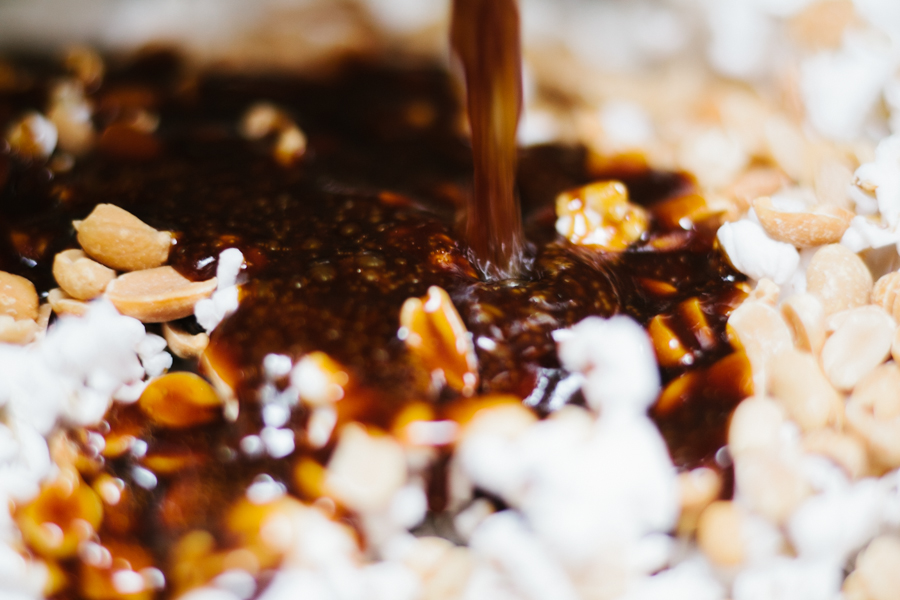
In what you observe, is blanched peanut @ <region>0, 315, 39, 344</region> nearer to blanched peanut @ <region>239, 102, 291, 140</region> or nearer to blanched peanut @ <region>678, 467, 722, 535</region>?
blanched peanut @ <region>239, 102, 291, 140</region>

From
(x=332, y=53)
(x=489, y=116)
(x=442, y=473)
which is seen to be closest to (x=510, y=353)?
(x=442, y=473)

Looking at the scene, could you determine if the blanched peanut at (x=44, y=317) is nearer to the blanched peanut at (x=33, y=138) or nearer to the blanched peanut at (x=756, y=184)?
the blanched peanut at (x=33, y=138)

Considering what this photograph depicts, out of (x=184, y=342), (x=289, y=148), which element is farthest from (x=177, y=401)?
(x=289, y=148)

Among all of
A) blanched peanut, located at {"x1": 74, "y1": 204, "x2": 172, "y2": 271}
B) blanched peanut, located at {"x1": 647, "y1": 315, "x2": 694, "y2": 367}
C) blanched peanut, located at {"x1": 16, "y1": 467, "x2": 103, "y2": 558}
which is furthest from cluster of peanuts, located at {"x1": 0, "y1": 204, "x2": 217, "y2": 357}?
blanched peanut, located at {"x1": 647, "y1": 315, "x2": 694, "y2": 367}

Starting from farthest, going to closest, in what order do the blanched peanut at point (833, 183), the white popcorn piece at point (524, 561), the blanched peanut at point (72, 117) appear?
the blanched peanut at point (72, 117), the blanched peanut at point (833, 183), the white popcorn piece at point (524, 561)

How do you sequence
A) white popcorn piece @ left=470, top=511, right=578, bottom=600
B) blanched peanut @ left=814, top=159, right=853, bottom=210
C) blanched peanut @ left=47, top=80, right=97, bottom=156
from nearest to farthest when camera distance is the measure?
white popcorn piece @ left=470, top=511, right=578, bottom=600
blanched peanut @ left=814, top=159, right=853, bottom=210
blanched peanut @ left=47, top=80, right=97, bottom=156

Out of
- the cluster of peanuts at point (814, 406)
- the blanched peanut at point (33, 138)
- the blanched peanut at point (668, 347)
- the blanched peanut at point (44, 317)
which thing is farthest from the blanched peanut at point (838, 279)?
the blanched peanut at point (33, 138)

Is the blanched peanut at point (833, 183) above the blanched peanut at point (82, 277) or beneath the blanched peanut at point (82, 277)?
above
